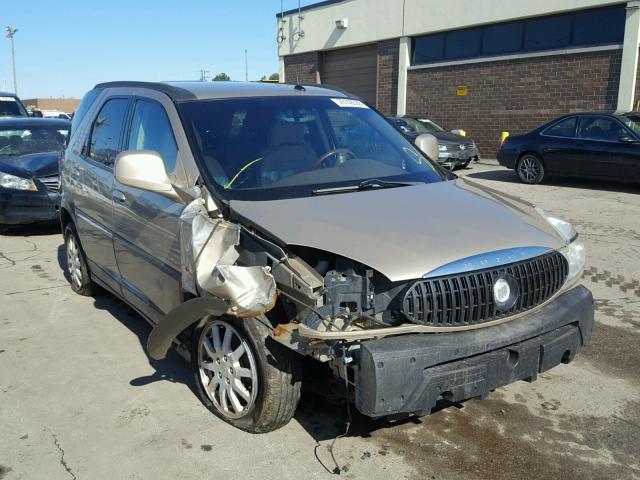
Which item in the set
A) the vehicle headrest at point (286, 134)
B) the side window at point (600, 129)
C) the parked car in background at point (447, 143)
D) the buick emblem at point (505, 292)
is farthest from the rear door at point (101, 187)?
the parked car in background at point (447, 143)

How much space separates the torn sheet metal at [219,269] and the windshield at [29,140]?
7539 millimetres

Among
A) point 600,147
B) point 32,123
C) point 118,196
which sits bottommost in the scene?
point 600,147

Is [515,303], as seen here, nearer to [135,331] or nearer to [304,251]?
[304,251]

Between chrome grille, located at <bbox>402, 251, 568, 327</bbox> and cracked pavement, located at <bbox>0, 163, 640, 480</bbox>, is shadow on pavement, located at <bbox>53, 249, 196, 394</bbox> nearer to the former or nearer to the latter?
cracked pavement, located at <bbox>0, 163, 640, 480</bbox>

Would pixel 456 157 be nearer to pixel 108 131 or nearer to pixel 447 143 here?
pixel 447 143

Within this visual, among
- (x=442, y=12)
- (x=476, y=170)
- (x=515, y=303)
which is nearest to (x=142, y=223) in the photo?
(x=515, y=303)

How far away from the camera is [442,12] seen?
2027cm

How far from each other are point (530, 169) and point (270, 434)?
453 inches

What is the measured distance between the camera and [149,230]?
150 inches

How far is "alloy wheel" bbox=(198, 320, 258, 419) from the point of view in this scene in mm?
3121

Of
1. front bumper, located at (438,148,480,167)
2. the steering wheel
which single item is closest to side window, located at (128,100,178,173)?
the steering wheel

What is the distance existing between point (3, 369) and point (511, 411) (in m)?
3.43

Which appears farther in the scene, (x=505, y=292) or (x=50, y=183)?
(x=50, y=183)

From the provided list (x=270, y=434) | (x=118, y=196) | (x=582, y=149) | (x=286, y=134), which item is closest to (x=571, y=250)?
(x=286, y=134)
